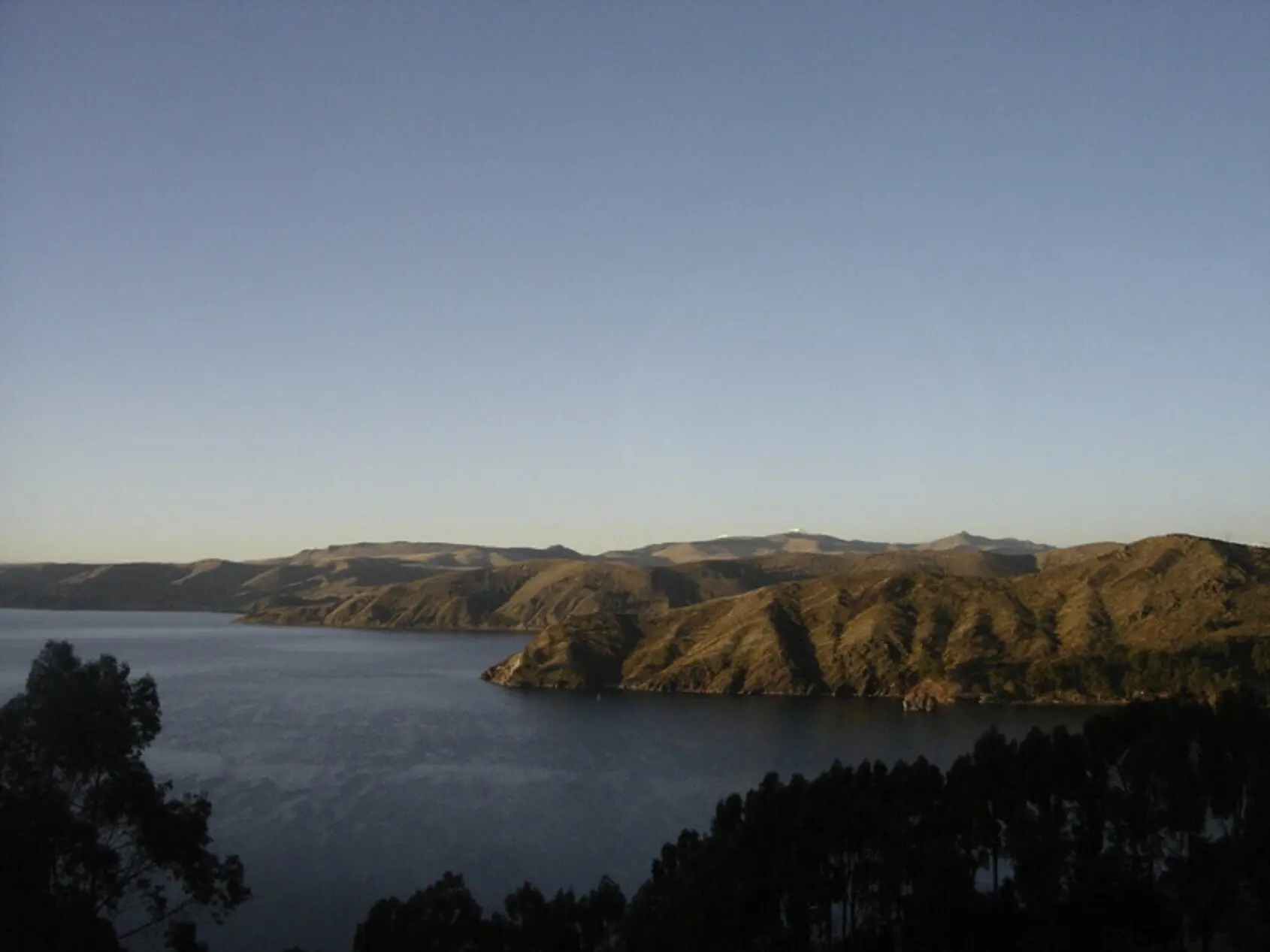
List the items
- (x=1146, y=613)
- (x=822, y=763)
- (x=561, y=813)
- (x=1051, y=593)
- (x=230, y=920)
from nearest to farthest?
1. (x=230, y=920)
2. (x=561, y=813)
3. (x=822, y=763)
4. (x=1146, y=613)
5. (x=1051, y=593)

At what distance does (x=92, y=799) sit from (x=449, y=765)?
36.7 metres

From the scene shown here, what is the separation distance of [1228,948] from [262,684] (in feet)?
260

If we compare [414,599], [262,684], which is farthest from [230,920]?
[414,599]

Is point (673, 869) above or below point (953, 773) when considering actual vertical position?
below

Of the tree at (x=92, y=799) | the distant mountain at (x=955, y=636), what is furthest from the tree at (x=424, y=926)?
the distant mountain at (x=955, y=636)

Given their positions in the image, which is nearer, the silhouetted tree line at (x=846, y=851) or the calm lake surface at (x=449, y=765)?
the silhouetted tree line at (x=846, y=851)

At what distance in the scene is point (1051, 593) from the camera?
96.4m

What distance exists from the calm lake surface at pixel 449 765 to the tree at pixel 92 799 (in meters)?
9.54

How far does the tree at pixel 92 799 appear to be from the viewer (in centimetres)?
1866

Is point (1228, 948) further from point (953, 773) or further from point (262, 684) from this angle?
point (262, 684)

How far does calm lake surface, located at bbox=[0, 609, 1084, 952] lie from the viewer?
35250 mm

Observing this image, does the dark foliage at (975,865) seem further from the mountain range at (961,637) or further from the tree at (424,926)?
the mountain range at (961,637)

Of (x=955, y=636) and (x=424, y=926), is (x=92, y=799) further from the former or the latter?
(x=955, y=636)

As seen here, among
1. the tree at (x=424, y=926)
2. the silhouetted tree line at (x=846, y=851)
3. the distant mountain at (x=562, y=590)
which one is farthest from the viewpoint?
the distant mountain at (x=562, y=590)
